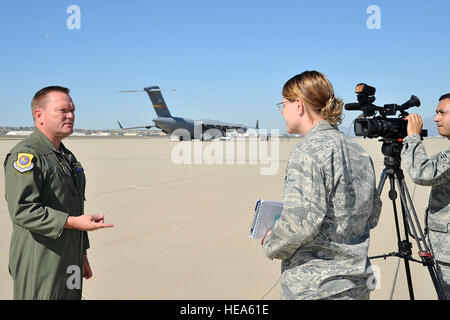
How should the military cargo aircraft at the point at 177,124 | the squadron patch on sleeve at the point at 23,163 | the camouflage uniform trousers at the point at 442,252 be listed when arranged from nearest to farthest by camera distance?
1. the squadron patch on sleeve at the point at 23,163
2. the camouflage uniform trousers at the point at 442,252
3. the military cargo aircraft at the point at 177,124

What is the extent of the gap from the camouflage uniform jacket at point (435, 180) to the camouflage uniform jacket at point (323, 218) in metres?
0.90

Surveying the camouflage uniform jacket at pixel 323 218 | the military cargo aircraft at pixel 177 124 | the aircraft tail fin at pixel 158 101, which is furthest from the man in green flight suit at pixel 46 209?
the aircraft tail fin at pixel 158 101

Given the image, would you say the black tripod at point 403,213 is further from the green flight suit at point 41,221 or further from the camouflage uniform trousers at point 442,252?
the green flight suit at point 41,221

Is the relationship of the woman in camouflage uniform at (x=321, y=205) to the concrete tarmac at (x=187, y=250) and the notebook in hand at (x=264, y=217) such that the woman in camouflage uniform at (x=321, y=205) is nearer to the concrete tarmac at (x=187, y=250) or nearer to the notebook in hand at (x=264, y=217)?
the notebook in hand at (x=264, y=217)

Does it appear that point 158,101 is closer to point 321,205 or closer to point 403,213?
point 403,213

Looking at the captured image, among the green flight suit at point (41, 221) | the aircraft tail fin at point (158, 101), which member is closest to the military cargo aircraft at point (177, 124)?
the aircraft tail fin at point (158, 101)

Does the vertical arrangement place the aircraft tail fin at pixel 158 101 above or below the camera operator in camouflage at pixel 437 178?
above

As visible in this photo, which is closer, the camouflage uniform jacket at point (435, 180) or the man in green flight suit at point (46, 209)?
the man in green flight suit at point (46, 209)

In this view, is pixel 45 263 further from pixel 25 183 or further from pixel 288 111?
pixel 288 111

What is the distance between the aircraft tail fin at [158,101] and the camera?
59.5 meters

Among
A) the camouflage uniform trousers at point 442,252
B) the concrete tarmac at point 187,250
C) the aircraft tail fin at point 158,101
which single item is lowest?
the concrete tarmac at point 187,250

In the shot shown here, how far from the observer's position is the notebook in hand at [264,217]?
216cm

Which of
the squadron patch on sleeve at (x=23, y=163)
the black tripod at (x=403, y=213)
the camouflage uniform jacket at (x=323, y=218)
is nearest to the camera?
the camouflage uniform jacket at (x=323, y=218)
